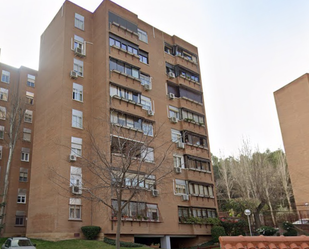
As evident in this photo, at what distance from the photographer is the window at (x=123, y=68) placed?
104 feet

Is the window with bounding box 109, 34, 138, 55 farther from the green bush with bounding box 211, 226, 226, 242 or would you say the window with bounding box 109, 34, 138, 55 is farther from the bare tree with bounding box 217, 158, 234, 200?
the bare tree with bounding box 217, 158, 234, 200

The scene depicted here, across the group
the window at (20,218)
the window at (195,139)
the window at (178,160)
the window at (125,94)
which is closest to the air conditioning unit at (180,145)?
the window at (178,160)

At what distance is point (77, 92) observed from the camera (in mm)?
31016

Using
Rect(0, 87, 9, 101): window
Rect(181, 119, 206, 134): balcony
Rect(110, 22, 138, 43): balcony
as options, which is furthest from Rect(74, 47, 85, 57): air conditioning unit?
Rect(0, 87, 9, 101): window

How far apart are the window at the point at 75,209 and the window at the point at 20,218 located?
14.3 m

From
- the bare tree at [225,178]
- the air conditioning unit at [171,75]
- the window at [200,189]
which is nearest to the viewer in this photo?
the window at [200,189]

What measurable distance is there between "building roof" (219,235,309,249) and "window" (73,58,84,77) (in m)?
25.9

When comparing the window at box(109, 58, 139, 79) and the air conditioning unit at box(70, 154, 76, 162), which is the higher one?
the window at box(109, 58, 139, 79)

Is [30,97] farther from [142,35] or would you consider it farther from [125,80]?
[125,80]

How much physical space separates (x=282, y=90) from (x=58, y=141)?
31964 mm

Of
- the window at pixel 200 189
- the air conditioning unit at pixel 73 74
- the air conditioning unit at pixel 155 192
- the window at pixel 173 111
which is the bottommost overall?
the air conditioning unit at pixel 155 192

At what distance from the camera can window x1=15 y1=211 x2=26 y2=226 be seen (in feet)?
124

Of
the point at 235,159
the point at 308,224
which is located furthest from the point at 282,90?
the point at 308,224

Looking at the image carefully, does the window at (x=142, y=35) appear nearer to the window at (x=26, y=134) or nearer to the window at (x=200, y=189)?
the window at (x=200, y=189)
